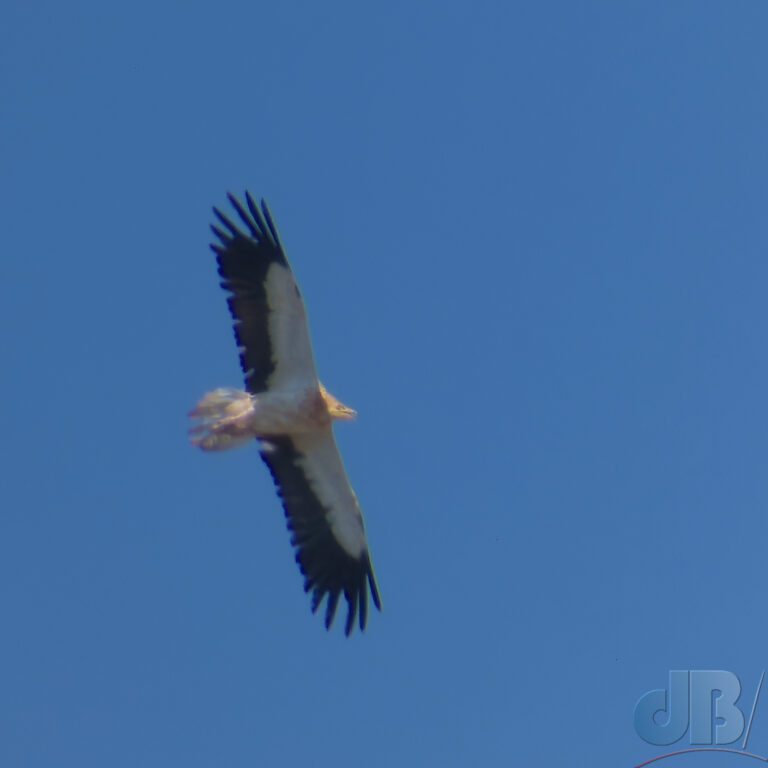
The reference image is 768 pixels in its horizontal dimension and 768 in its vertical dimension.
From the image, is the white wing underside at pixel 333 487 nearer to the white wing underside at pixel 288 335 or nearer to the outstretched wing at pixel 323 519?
the outstretched wing at pixel 323 519

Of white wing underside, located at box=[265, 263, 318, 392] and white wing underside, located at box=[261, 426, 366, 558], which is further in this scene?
white wing underside, located at box=[261, 426, 366, 558]

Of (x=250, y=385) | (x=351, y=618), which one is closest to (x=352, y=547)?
(x=351, y=618)

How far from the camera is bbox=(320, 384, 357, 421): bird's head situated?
32.2 feet

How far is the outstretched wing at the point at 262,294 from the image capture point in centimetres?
946

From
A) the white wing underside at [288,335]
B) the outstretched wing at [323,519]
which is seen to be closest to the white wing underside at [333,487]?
the outstretched wing at [323,519]

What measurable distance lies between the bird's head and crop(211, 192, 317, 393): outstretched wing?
27cm

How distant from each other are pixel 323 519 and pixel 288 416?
3.18 ft

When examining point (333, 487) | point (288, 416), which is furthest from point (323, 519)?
point (288, 416)

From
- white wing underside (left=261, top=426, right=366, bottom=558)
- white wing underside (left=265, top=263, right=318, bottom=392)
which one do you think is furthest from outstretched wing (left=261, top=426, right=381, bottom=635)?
white wing underside (left=265, top=263, right=318, bottom=392)

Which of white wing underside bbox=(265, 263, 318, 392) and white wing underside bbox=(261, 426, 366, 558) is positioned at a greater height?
white wing underside bbox=(265, 263, 318, 392)

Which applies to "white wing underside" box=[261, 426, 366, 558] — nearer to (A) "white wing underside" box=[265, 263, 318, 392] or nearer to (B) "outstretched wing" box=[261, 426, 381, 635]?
(B) "outstretched wing" box=[261, 426, 381, 635]

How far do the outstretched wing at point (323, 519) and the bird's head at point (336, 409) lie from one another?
0.51 ft

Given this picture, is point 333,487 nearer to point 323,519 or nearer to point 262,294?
point 323,519

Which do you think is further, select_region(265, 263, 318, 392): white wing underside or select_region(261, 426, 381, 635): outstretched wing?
select_region(261, 426, 381, 635): outstretched wing
